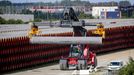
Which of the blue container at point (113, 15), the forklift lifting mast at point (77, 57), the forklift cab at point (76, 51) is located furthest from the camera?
the blue container at point (113, 15)

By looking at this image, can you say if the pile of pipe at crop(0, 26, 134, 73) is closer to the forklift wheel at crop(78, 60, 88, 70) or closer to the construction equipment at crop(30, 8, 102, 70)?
the construction equipment at crop(30, 8, 102, 70)

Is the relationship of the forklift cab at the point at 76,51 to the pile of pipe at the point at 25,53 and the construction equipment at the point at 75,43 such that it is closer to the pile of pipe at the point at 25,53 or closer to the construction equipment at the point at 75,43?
the construction equipment at the point at 75,43

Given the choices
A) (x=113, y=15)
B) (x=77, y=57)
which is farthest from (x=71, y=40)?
(x=113, y=15)

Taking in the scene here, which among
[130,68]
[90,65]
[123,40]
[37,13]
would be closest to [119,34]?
[123,40]

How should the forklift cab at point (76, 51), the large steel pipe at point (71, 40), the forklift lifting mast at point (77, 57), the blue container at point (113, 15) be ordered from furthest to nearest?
the blue container at point (113, 15), the forklift cab at point (76, 51), the large steel pipe at point (71, 40), the forklift lifting mast at point (77, 57)

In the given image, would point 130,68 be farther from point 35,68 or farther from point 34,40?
point 35,68

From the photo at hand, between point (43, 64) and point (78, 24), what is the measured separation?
872cm

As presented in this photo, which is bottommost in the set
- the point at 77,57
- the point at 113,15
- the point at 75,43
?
the point at 113,15

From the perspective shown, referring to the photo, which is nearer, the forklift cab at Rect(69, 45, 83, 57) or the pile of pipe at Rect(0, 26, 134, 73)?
the forklift cab at Rect(69, 45, 83, 57)

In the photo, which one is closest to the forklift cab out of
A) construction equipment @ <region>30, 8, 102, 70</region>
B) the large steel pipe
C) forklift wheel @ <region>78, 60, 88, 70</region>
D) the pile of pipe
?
construction equipment @ <region>30, 8, 102, 70</region>

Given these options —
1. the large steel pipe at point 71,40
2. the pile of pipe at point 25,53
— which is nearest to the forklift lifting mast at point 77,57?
the large steel pipe at point 71,40

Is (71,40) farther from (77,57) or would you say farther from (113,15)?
(113,15)

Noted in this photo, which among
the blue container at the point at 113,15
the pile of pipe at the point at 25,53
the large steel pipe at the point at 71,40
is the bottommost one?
the blue container at the point at 113,15

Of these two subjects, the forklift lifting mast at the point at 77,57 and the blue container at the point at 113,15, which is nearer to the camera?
the forklift lifting mast at the point at 77,57
